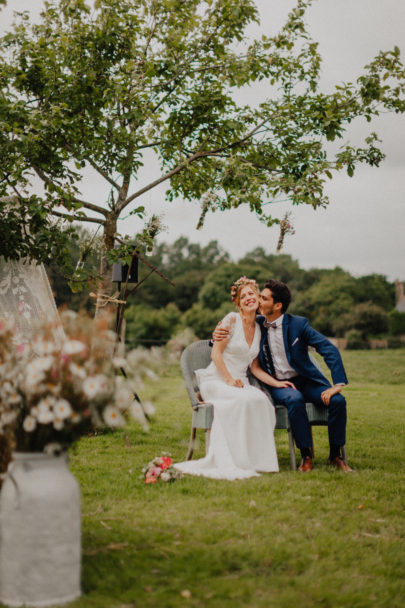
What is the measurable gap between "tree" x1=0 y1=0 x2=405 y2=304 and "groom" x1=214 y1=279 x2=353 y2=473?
1278mm

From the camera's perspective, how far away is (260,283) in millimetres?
55344

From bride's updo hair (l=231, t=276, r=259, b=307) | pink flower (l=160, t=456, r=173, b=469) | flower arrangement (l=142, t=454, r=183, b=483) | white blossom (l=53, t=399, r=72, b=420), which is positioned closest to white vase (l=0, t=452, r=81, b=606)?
white blossom (l=53, t=399, r=72, b=420)

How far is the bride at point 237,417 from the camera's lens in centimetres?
550

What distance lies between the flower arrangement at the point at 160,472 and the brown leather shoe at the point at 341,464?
1479mm

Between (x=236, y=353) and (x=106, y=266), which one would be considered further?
(x=106, y=266)

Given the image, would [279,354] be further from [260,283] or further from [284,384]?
[260,283]

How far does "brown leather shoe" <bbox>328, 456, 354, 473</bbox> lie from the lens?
18.5 feet

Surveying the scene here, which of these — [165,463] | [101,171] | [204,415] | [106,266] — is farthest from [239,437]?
[101,171]

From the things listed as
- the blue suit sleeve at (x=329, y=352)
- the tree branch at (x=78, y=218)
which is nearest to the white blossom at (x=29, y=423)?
the blue suit sleeve at (x=329, y=352)

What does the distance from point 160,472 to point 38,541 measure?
243cm

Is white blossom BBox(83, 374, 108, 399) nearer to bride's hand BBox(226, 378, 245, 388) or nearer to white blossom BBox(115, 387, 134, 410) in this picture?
white blossom BBox(115, 387, 134, 410)

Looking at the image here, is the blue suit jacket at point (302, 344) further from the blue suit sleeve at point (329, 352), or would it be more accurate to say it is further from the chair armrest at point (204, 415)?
the chair armrest at point (204, 415)

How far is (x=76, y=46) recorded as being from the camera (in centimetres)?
735

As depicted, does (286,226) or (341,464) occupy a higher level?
(286,226)
